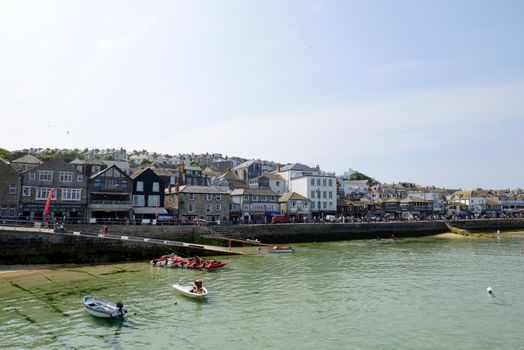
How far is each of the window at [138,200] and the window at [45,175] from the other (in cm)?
1299

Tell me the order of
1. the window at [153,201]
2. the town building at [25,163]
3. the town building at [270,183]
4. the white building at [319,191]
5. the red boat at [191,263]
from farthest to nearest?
the town building at [270,183]
the white building at [319,191]
the window at [153,201]
the town building at [25,163]
the red boat at [191,263]

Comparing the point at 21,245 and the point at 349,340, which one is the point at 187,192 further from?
the point at 349,340

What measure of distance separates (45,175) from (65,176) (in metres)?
2.57

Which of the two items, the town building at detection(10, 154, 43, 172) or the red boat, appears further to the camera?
the town building at detection(10, 154, 43, 172)

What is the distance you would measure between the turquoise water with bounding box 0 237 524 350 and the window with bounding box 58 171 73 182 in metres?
22.4

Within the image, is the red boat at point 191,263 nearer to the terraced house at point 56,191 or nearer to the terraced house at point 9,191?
→ the terraced house at point 56,191

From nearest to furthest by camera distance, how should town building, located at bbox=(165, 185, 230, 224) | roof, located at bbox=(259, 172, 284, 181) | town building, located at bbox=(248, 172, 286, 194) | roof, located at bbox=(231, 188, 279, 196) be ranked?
town building, located at bbox=(165, 185, 230, 224)
roof, located at bbox=(231, 188, 279, 196)
town building, located at bbox=(248, 172, 286, 194)
roof, located at bbox=(259, 172, 284, 181)

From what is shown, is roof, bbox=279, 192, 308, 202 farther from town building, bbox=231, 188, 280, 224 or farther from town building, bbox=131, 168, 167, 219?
town building, bbox=131, 168, 167, 219

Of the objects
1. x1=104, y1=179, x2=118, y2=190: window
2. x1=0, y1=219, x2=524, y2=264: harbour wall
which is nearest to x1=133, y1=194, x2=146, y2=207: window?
x1=104, y1=179, x2=118, y2=190: window

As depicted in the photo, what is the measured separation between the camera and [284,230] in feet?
216

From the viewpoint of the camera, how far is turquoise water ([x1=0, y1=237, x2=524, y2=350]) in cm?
1997

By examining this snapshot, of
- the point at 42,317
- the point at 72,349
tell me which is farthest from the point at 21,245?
the point at 72,349

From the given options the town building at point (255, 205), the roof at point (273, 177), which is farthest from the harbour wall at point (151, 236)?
the roof at point (273, 177)

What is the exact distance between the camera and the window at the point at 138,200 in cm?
6475
